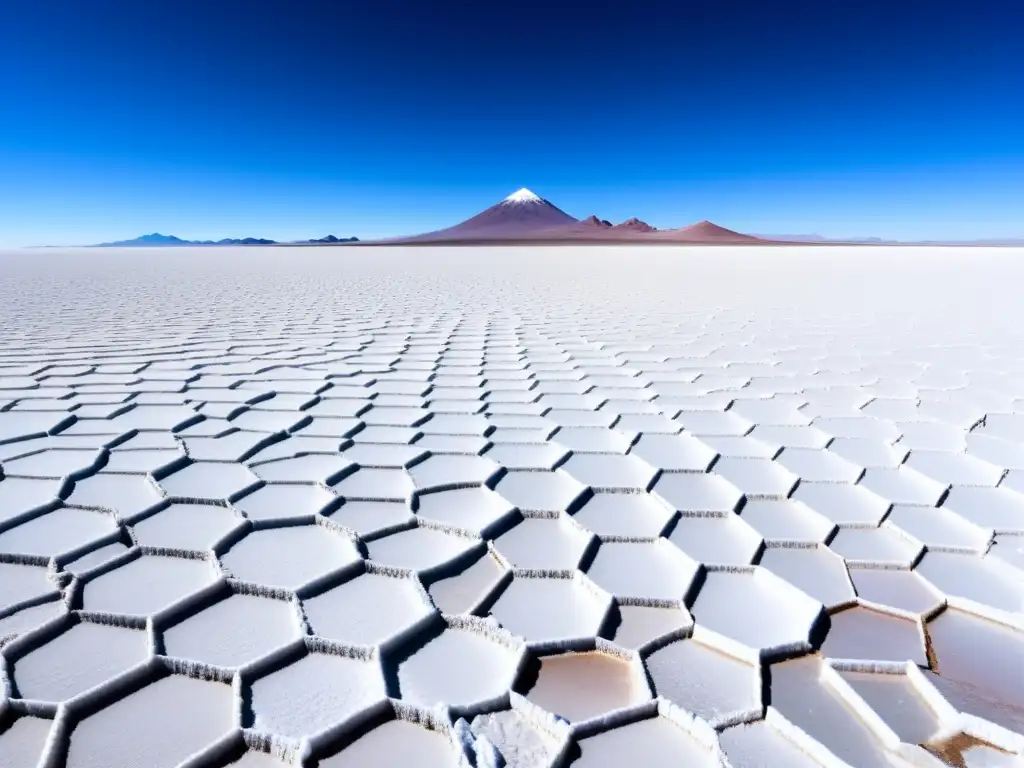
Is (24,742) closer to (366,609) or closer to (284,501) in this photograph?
(366,609)

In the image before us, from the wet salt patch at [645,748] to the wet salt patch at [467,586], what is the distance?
353 millimetres

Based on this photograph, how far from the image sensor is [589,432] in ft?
6.82

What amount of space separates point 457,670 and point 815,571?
730mm

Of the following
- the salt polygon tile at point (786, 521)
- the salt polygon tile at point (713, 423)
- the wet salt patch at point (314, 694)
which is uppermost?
the wet salt patch at point (314, 694)

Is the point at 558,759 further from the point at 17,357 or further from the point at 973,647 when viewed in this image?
the point at 17,357

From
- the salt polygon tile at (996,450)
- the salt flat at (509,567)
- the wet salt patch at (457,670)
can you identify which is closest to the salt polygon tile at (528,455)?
the salt flat at (509,567)

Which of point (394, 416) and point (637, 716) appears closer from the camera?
point (637, 716)

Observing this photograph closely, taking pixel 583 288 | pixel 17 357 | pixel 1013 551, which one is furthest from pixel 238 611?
pixel 583 288

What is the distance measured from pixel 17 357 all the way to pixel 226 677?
10.2 feet

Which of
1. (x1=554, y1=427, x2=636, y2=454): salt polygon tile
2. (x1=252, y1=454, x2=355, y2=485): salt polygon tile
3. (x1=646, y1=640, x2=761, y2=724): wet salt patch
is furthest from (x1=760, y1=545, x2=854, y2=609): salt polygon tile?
(x1=252, y1=454, x2=355, y2=485): salt polygon tile

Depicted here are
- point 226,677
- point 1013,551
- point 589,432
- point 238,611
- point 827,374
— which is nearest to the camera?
point 226,677

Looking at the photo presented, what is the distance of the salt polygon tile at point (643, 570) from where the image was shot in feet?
3.84

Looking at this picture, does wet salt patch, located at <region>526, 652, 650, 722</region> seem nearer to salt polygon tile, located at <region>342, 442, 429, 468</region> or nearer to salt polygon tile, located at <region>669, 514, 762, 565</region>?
salt polygon tile, located at <region>669, 514, 762, 565</region>

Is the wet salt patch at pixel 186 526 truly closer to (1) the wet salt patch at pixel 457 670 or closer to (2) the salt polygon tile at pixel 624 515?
(1) the wet salt patch at pixel 457 670
